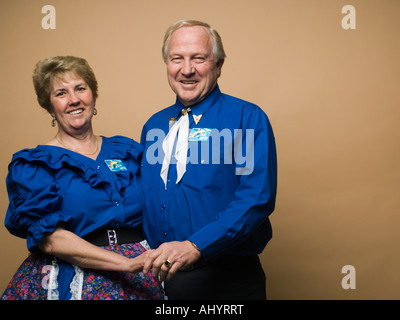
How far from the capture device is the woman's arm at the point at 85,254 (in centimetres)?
230

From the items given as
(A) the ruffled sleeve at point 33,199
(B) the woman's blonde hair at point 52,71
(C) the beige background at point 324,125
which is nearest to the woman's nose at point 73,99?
(B) the woman's blonde hair at point 52,71

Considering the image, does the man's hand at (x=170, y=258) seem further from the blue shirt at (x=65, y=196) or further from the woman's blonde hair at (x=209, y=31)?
the woman's blonde hair at (x=209, y=31)

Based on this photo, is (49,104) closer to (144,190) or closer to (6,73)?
(144,190)

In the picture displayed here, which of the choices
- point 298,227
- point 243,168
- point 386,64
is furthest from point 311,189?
point 243,168

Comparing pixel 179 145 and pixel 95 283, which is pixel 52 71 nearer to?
pixel 179 145

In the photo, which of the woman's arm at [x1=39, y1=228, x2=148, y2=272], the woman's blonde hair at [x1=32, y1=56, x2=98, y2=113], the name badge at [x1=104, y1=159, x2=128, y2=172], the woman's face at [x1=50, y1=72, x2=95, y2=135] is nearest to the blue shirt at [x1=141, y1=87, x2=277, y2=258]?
the name badge at [x1=104, y1=159, x2=128, y2=172]

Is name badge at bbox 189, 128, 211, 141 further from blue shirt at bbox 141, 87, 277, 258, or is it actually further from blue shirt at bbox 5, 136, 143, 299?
blue shirt at bbox 5, 136, 143, 299

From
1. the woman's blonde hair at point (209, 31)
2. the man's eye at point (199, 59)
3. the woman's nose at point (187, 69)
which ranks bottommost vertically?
the woman's nose at point (187, 69)

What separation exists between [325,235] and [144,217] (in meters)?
1.99

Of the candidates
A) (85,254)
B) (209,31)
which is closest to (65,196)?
(85,254)

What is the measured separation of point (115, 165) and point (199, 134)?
0.49 m

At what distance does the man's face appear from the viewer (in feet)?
8.45

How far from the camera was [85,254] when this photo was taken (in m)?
2.31

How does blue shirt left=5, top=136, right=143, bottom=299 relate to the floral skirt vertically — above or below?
above
